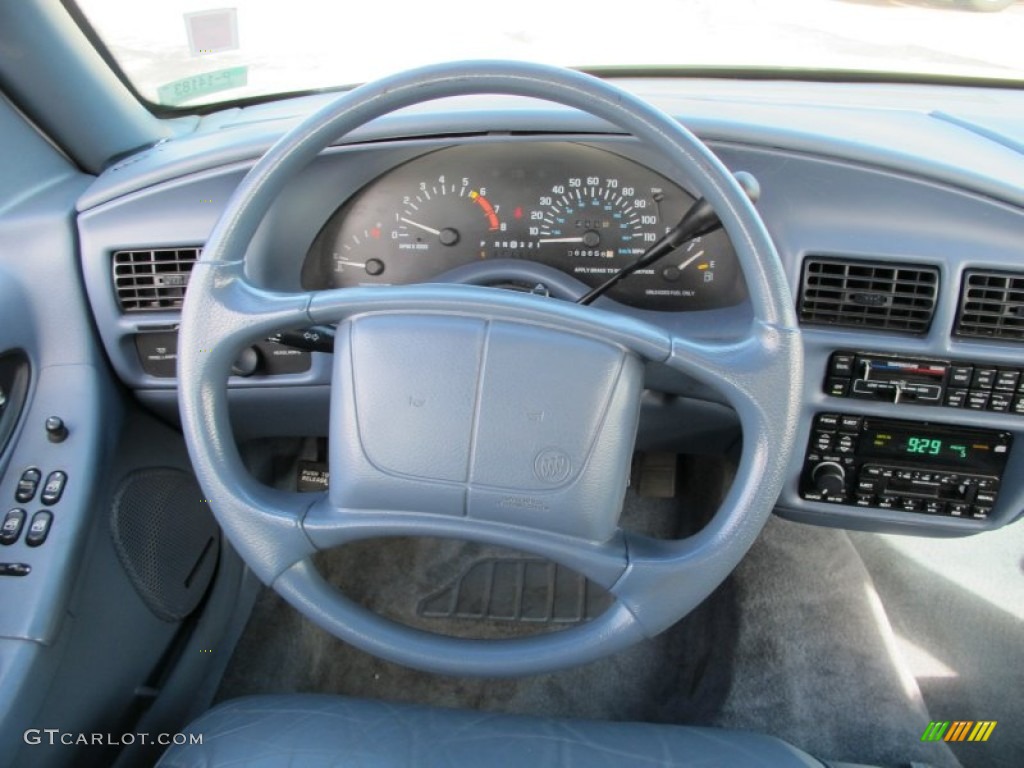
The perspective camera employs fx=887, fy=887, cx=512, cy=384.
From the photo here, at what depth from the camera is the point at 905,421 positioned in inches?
58.3

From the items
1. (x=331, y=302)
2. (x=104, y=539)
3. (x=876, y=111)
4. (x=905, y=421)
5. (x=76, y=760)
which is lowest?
(x=76, y=760)

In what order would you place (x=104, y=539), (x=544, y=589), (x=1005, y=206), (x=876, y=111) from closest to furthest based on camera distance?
(x=1005, y=206), (x=104, y=539), (x=876, y=111), (x=544, y=589)

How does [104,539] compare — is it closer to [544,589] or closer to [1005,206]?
[544,589]

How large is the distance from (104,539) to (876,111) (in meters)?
1.67

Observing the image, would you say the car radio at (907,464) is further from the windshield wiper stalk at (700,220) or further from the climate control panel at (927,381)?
the windshield wiper stalk at (700,220)

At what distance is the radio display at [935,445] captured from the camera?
4.87ft

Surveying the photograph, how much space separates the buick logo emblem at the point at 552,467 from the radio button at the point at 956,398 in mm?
716

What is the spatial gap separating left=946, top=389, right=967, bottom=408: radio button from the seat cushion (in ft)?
2.01

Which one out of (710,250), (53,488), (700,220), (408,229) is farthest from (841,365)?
(53,488)

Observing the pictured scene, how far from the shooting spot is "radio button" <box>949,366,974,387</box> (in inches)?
55.8

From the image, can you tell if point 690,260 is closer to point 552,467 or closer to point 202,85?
point 552,467

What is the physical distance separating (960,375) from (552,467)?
0.74 metres

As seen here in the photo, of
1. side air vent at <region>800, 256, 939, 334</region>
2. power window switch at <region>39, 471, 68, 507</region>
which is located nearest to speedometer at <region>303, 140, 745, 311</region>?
side air vent at <region>800, 256, 939, 334</region>

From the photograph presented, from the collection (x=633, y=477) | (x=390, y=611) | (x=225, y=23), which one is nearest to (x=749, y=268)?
(x=633, y=477)
